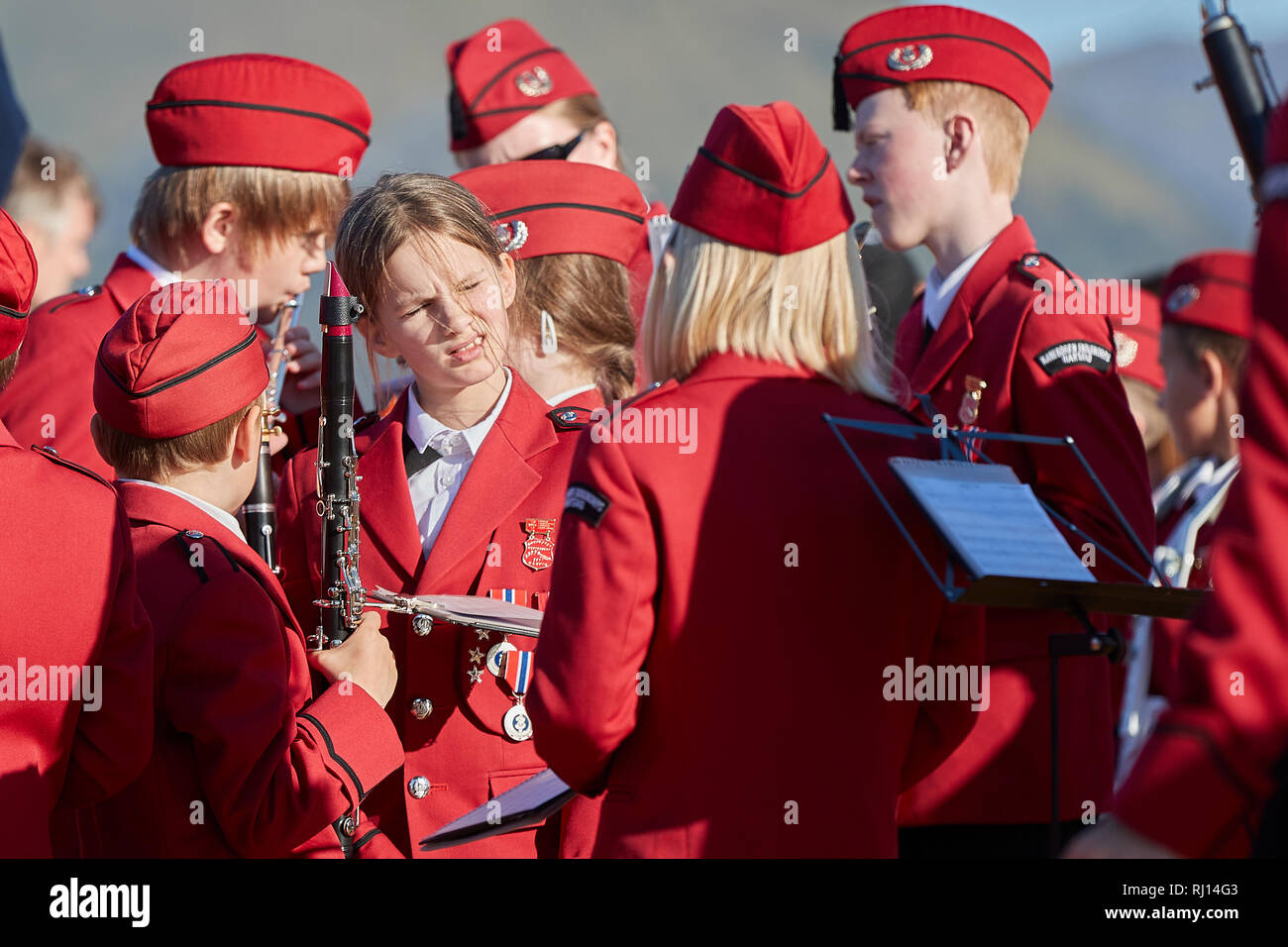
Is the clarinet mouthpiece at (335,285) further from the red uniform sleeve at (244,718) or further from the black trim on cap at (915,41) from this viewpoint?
the black trim on cap at (915,41)

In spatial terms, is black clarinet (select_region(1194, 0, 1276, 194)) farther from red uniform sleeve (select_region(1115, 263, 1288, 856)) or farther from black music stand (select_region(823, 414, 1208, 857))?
red uniform sleeve (select_region(1115, 263, 1288, 856))

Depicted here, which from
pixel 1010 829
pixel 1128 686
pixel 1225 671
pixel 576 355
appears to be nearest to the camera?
pixel 1225 671

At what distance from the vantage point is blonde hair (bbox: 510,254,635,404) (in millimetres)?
3988

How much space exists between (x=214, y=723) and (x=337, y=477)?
663 millimetres

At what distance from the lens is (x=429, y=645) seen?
3.37 metres

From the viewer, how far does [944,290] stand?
153 inches

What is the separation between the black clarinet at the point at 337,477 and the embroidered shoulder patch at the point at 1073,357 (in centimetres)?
144

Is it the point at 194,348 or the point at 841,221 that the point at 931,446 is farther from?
the point at 194,348

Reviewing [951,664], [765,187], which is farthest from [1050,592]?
[765,187]

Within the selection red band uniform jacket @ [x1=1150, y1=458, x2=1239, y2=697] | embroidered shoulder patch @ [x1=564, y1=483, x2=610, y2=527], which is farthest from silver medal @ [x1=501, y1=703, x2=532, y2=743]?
red band uniform jacket @ [x1=1150, y1=458, x2=1239, y2=697]

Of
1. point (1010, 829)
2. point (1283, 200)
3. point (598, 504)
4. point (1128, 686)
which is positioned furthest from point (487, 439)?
point (1128, 686)

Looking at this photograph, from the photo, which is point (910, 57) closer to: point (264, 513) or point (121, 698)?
point (264, 513)

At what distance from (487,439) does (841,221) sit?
3.61ft

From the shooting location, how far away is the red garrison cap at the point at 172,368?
9.69ft
